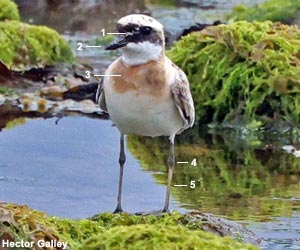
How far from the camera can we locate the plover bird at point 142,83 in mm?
9023

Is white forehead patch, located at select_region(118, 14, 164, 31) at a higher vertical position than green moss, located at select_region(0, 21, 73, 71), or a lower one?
higher

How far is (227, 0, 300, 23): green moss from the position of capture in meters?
19.4

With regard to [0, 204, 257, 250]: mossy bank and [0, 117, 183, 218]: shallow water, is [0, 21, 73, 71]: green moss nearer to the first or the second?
[0, 117, 183, 218]: shallow water

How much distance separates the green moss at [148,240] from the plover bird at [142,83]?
1.43m

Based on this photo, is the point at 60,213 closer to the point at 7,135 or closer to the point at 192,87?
the point at 7,135

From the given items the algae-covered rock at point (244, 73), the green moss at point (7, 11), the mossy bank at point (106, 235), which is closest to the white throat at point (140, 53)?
the mossy bank at point (106, 235)

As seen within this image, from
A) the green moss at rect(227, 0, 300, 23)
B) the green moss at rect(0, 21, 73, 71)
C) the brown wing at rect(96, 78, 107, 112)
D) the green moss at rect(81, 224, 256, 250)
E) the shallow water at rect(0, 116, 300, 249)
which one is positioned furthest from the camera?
the green moss at rect(227, 0, 300, 23)

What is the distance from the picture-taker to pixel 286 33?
48.3 feet

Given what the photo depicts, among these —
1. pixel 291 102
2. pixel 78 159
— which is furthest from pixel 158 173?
pixel 291 102

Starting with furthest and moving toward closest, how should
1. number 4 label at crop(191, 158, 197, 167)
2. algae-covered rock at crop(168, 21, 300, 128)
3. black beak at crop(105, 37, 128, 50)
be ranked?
algae-covered rock at crop(168, 21, 300, 128)
number 4 label at crop(191, 158, 197, 167)
black beak at crop(105, 37, 128, 50)

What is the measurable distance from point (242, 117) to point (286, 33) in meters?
1.36

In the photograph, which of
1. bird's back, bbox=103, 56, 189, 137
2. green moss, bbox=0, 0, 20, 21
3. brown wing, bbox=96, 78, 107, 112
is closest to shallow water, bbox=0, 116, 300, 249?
brown wing, bbox=96, 78, 107, 112

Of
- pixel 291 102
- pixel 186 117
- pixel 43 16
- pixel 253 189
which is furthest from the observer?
pixel 43 16

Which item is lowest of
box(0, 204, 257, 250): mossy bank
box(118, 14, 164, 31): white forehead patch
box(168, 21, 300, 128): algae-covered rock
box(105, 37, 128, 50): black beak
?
box(168, 21, 300, 128): algae-covered rock
